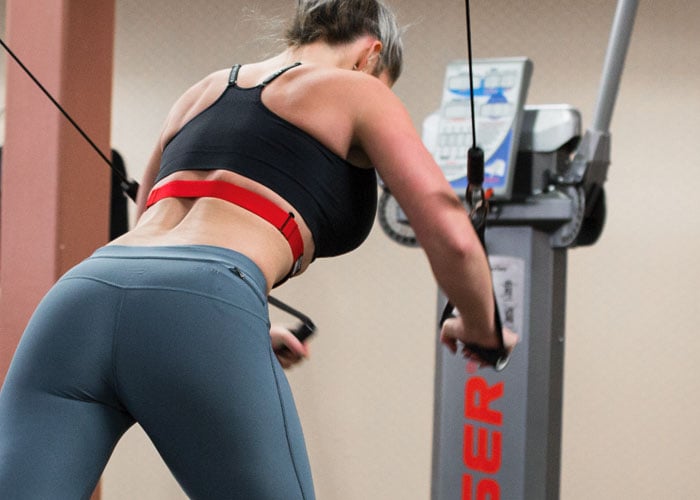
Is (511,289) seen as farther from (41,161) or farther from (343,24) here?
(41,161)

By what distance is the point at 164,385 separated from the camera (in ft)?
3.78

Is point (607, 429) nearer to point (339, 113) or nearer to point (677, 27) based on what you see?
point (677, 27)

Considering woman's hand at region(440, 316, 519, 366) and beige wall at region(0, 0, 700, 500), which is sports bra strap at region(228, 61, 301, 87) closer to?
woman's hand at region(440, 316, 519, 366)

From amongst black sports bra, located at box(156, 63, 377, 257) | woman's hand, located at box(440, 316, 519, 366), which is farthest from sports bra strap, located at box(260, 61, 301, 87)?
woman's hand, located at box(440, 316, 519, 366)

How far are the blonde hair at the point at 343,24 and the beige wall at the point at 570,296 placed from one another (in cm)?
207

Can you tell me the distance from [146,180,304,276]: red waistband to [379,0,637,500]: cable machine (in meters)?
1.22

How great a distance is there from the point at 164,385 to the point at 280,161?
34 cm

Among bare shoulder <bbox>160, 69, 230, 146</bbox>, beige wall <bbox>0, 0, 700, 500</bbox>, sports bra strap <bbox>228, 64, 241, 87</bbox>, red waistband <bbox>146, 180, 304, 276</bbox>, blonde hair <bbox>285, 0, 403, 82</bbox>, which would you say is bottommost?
beige wall <bbox>0, 0, 700, 500</bbox>

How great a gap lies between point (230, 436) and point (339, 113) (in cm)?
46

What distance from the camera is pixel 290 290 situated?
13.6ft

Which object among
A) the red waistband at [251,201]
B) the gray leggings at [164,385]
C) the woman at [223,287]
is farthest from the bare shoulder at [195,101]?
the gray leggings at [164,385]

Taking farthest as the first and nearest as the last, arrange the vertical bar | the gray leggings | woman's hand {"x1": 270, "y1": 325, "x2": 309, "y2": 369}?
1. the vertical bar
2. woman's hand {"x1": 270, "y1": 325, "x2": 309, "y2": 369}
3. the gray leggings

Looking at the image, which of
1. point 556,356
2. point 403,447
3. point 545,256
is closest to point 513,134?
point 545,256

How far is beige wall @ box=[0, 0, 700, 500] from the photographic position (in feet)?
11.5
